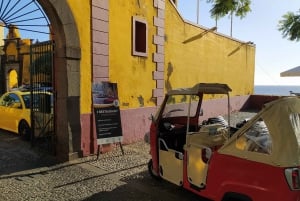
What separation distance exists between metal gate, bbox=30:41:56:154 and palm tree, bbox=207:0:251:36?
12.2m

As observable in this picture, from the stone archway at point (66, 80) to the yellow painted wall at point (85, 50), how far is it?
0.20m

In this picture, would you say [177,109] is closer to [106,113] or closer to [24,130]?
[106,113]

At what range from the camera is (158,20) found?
10.9 meters

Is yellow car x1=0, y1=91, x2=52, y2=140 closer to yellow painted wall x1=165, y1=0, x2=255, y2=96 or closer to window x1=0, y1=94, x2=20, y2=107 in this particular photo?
window x1=0, y1=94, x2=20, y2=107

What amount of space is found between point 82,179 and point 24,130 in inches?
168

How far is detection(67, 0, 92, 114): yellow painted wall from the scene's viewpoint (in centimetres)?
810

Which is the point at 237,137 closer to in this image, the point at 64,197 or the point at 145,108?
the point at 64,197

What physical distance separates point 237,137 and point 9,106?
8549mm

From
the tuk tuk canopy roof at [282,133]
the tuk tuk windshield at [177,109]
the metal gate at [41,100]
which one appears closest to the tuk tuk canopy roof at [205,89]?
the tuk tuk windshield at [177,109]

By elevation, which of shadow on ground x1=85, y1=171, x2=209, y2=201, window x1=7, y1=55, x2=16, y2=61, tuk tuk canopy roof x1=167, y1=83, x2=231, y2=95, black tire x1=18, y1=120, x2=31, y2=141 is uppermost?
window x1=7, y1=55, x2=16, y2=61

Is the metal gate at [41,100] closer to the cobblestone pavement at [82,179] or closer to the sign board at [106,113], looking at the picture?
the cobblestone pavement at [82,179]

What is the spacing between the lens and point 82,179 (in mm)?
6629

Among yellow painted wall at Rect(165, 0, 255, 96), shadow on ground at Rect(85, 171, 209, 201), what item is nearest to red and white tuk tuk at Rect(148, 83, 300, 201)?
shadow on ground at Rect(85, 171, 209, 201)

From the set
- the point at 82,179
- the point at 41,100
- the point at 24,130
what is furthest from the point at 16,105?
the point at 82,179
